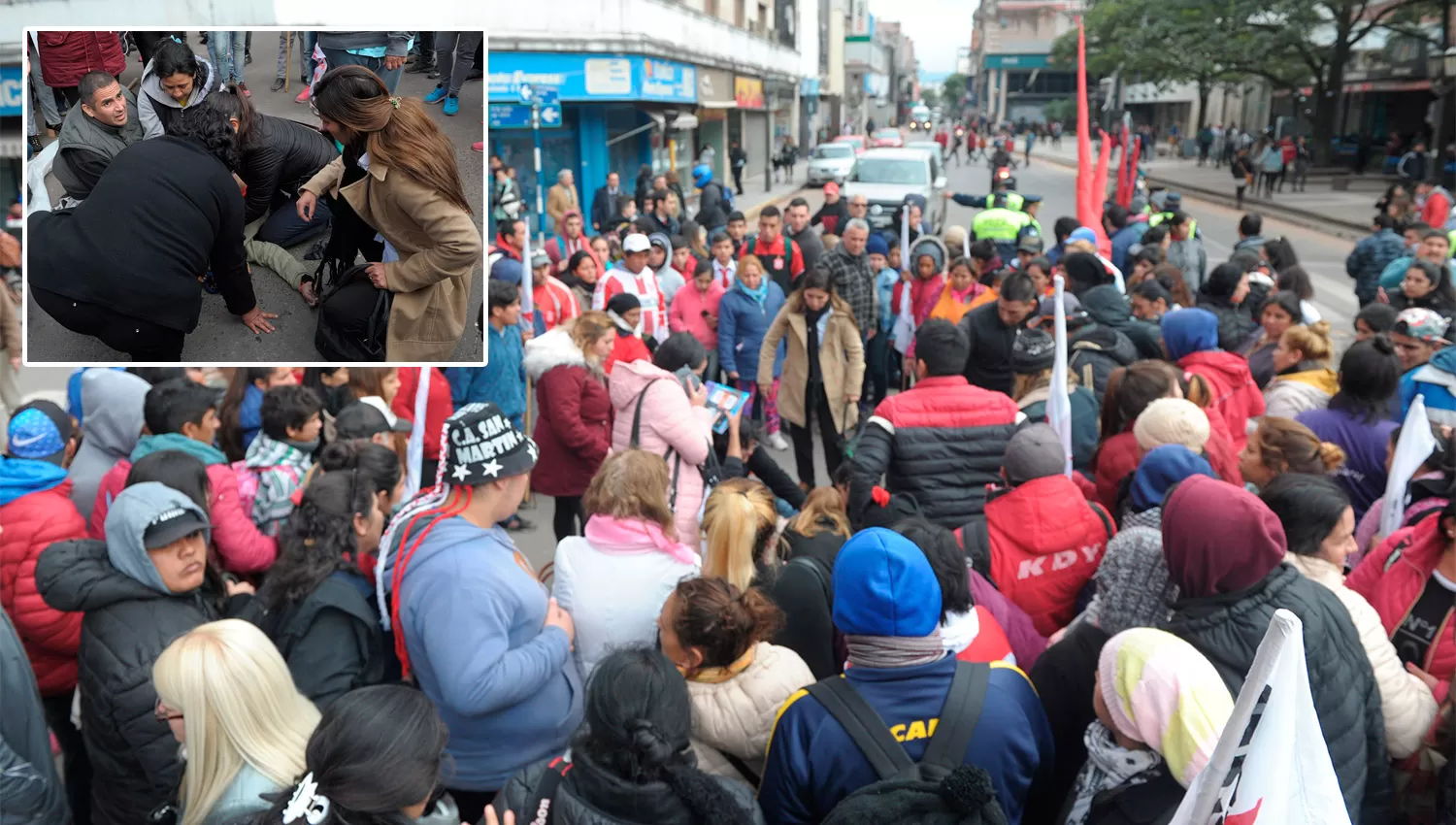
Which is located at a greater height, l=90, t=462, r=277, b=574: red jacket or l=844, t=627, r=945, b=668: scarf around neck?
l=844, t=627, r=945, b=668: scarf around neck

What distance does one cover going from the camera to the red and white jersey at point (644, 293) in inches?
282

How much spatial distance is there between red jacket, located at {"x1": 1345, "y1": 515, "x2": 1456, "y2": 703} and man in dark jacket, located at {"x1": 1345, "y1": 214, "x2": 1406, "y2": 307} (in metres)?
5.88

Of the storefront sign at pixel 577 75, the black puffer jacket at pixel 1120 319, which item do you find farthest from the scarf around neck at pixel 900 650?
the storefront sign at pixel 577 75

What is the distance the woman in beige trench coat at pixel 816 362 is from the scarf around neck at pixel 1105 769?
390cm

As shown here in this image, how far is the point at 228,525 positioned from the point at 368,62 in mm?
2233

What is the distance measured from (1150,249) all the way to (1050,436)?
5023 millimetres

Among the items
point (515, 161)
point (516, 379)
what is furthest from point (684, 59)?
point (516, 379)

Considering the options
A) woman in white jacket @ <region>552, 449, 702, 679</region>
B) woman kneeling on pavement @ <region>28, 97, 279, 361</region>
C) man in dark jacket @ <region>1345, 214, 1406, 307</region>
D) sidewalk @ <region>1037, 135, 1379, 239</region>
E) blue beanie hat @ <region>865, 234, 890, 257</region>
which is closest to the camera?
woman kneeling on pavement @ <region>28, 97, 279, 361</region>

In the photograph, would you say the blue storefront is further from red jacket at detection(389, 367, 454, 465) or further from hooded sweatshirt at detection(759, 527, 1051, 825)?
hooded sweatshirt at detection(759, 527, 1051, 825)

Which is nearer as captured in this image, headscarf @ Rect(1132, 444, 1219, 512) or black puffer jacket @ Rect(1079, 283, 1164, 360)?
headscarf @ Rect(1132, 444, 1219, 512)

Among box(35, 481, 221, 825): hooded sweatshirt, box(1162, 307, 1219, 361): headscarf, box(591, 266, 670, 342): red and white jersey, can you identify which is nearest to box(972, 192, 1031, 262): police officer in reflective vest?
box(591, 266, 670, 342): red and white jersey

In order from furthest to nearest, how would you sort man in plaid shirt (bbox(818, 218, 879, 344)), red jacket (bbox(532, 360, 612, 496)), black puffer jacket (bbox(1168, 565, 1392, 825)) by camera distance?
man in plaid shirt (bbox(818, 218, 879, 344)), red jacket (bbox(532, 360, 612, 496)), black puffer jacket (bbox(1168, 565, 1392, 825))

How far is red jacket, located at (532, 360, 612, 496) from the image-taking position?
4941mm

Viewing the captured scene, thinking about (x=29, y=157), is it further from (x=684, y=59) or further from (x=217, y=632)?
(x=684, y=59)
